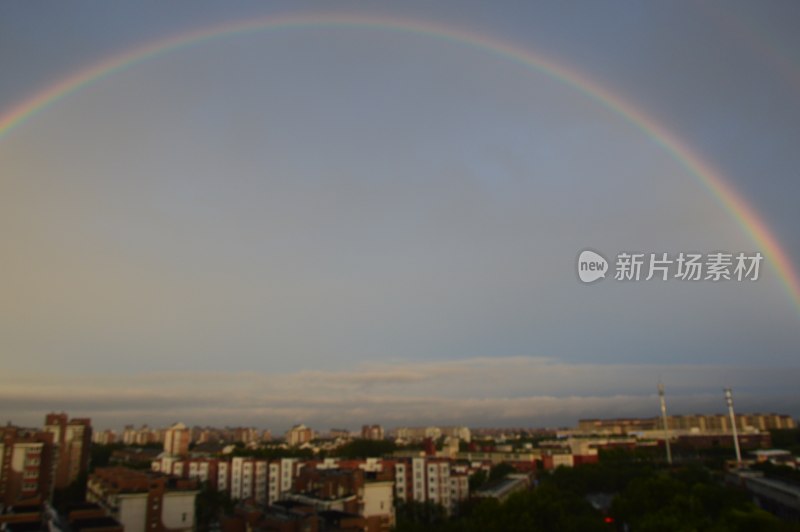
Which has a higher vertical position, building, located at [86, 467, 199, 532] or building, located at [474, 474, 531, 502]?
building, located at [86, 467, 199, 532]

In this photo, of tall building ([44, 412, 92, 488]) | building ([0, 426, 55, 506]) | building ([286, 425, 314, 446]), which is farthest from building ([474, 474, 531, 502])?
building ([286, 425, 314, 446])

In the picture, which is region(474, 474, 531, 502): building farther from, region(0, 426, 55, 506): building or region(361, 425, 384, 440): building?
region(361, 425, 384, 440): building

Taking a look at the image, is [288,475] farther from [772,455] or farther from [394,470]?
[772,455]

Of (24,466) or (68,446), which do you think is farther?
(68,446)

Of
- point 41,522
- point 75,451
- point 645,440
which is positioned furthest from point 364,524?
point 645,440

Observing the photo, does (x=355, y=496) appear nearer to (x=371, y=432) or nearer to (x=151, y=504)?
(x=151, y=504)

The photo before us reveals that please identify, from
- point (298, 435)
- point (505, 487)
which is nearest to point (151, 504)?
point (505, 487)
